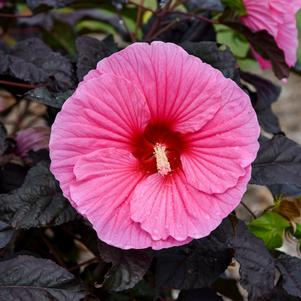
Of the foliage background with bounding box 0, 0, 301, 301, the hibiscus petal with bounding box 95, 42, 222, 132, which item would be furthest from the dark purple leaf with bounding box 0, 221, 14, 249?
the hibiscus petal with bounding box 95, 42, 222, 132

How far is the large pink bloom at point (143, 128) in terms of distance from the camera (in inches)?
33.8

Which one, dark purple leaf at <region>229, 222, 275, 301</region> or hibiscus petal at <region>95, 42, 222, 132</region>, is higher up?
hibiscus petal at <region>95, 42, 222, 132</region>

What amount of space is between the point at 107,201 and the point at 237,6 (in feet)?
1.49

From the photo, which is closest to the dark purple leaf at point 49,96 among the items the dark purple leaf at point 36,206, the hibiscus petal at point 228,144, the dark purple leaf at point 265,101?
the dark purple leaf at point 36,206

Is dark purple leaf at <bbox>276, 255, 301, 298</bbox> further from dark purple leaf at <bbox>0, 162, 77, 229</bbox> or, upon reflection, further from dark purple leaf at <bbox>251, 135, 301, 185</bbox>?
dark purple leaf at <bbox>0, 162, 77, 229</bbox>

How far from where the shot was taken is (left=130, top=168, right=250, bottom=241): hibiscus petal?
0.85m

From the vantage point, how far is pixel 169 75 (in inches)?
34.8

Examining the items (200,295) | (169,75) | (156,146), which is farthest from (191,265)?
(169,75)

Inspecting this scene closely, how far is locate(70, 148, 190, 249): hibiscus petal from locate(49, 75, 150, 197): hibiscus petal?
0.01 m

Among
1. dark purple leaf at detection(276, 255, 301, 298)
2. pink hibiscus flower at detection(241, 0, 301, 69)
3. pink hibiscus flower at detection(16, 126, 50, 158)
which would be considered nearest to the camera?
dark purple leaf at detection(276, 255, 301, 298)

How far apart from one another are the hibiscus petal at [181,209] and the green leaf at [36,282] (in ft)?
0.38

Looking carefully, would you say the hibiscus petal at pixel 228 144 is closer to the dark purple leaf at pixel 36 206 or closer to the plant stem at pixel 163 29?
the dark purple leaf at pixel 36 206

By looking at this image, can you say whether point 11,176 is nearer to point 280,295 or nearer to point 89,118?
point 89,118

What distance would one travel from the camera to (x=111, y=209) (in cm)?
87
